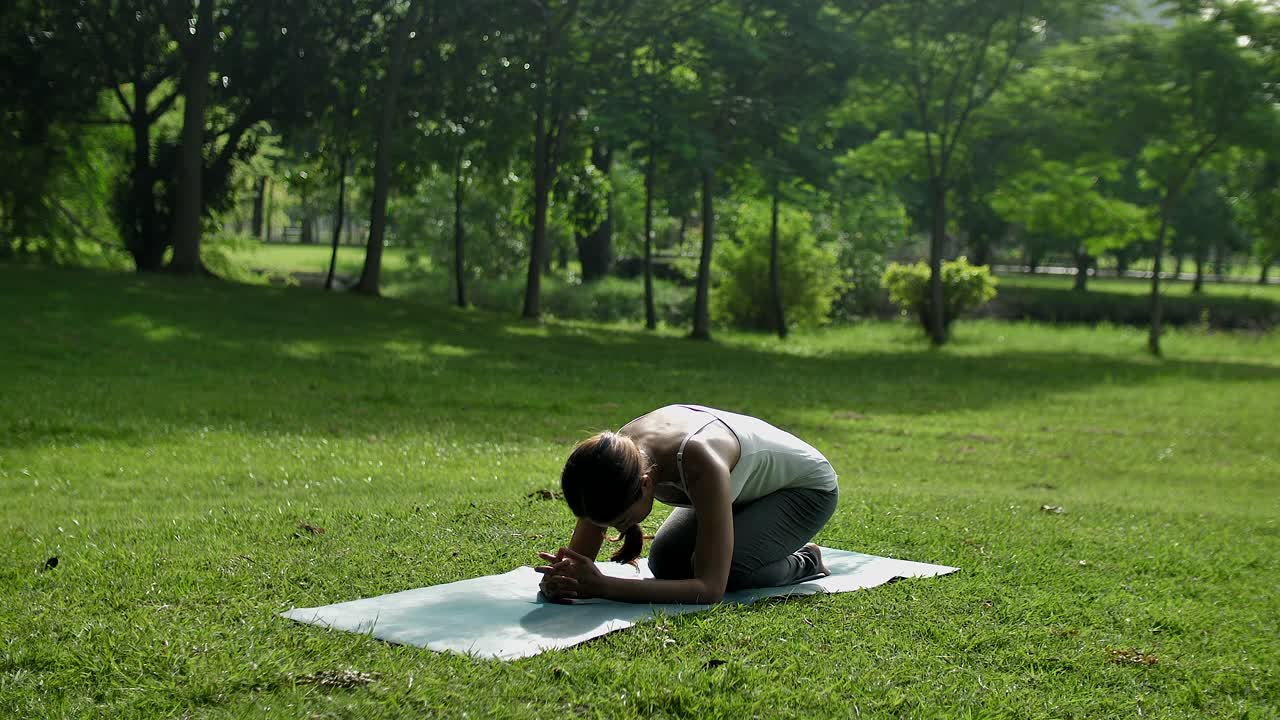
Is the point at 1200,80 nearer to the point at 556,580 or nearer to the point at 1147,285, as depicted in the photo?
the point at 556,580

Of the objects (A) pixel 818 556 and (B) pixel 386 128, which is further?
(B) pixel 386 128

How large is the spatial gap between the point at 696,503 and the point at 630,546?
1159 mm

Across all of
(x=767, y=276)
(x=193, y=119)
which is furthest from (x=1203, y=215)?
(x=193, y=119)

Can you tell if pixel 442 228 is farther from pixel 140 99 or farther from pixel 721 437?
pixel 721 437

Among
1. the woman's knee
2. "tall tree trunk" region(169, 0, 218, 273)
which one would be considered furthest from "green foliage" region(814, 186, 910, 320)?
the woman's knee

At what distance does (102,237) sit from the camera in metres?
33.9

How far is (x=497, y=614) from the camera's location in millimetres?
5273

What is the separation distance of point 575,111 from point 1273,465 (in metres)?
16.8

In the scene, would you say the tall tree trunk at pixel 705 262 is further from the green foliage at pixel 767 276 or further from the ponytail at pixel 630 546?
the ponytail at pixel 630 546

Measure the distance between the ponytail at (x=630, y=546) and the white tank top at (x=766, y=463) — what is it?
2.08 feet

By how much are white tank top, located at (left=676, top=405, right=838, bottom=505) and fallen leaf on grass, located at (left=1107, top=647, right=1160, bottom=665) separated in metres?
1.45

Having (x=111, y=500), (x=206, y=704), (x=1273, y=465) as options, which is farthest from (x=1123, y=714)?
(x=1273, y=465)

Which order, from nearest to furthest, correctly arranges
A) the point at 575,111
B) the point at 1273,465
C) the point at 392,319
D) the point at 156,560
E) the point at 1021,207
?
the point at 156,560, the point at 1273,465, the point at 392,319, the point at 575,111, the point at 1021,207

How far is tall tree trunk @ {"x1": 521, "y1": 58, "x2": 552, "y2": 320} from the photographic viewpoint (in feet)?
87.8
